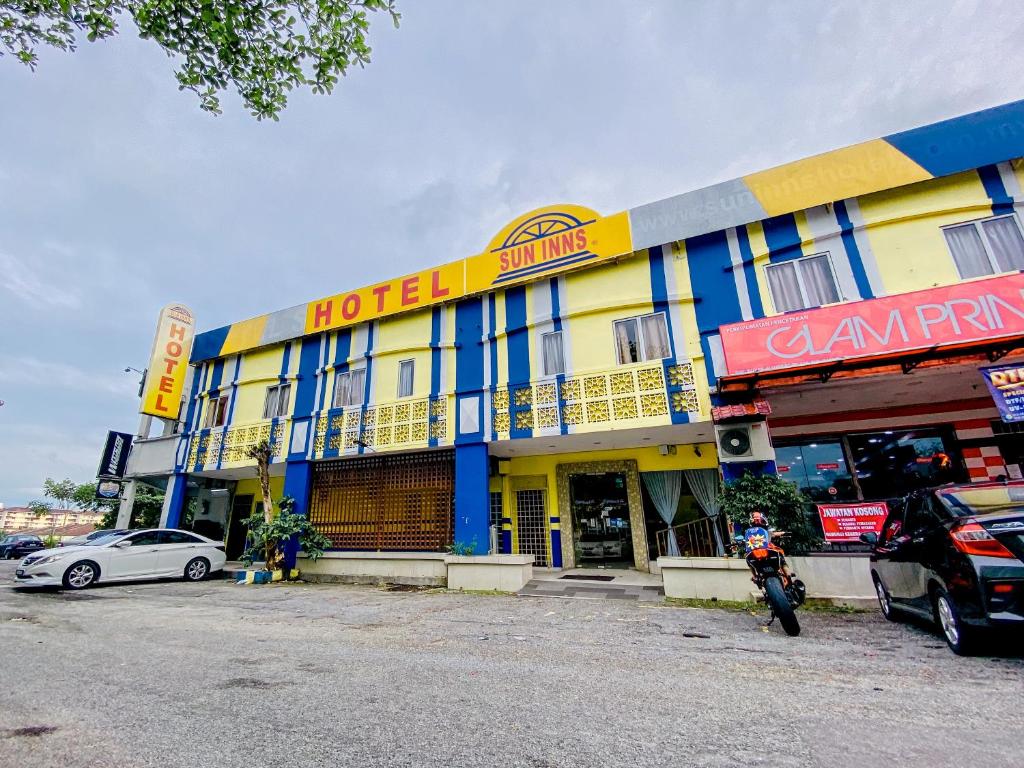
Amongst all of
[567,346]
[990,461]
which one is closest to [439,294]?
[567,346]

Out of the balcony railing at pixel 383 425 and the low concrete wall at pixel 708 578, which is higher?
the balcony railing at pixel 383 425

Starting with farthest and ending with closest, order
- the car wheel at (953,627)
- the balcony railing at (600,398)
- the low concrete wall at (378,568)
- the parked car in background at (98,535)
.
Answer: the parked car in background at (98,535) → the low concrete wall at (378,568) → the balcony railing at (600,398) → the car wheel at (953,627)

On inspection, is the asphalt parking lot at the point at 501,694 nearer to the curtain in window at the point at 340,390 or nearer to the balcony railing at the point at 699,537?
the balcony railing at the point at 699,537

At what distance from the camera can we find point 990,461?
9.27m

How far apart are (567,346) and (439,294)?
4134 millimetres

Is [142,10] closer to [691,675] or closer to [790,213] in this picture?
[691,675]

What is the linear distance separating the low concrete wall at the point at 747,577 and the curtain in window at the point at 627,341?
4.45m

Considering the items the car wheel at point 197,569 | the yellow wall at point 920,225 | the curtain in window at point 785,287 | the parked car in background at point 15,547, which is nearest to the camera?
the yellow wall at point 920,225

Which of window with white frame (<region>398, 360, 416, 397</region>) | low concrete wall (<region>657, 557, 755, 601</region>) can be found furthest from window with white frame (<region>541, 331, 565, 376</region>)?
low concrete wall (<region>657, 557, 755, 601</region>)

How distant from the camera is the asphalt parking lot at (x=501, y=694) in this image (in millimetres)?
2598

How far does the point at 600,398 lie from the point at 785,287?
15.0 ft

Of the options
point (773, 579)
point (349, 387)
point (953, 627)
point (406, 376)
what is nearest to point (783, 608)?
point (773, 579)

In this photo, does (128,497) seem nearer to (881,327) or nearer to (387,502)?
(387,502)

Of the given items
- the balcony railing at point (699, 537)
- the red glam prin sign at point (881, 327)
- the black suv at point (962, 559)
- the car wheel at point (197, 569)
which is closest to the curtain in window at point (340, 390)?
the car wheel at point (197, 569)
